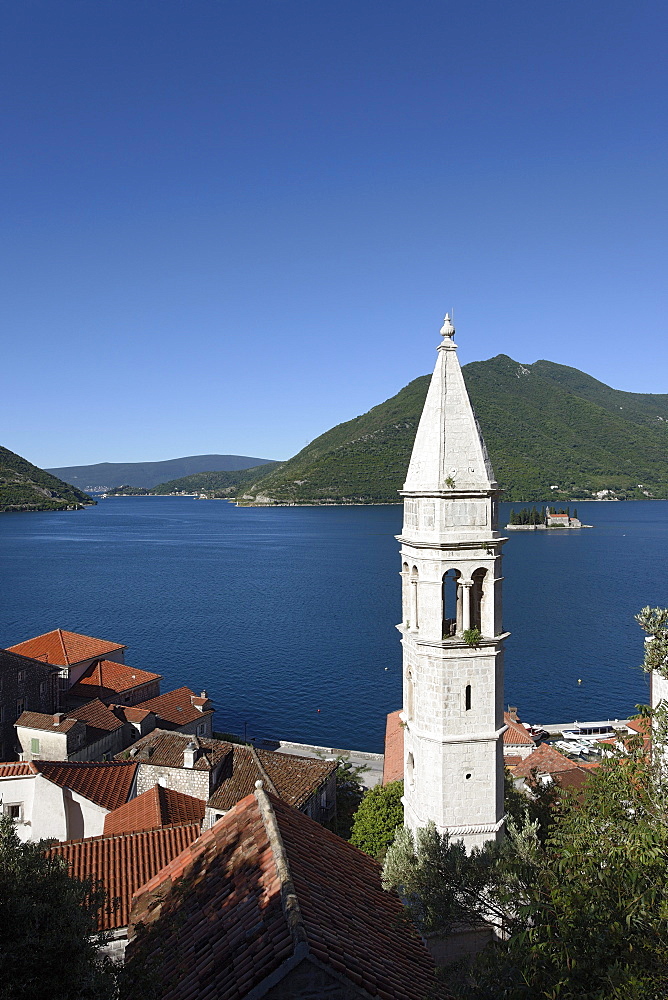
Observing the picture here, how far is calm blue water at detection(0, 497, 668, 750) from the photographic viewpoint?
47906 millimetres

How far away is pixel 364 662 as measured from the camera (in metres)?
57.7

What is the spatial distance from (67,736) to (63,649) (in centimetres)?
1245

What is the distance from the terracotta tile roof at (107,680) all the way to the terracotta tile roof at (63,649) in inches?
38.7

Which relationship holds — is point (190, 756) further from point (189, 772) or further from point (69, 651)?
point (69, 651)

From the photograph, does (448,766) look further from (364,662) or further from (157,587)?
(157,587)

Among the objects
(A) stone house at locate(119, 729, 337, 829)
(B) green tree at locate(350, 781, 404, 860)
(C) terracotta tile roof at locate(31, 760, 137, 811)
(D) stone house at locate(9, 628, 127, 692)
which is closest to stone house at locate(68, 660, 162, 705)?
(D) stone house at locate(9, 628, 127, 692)

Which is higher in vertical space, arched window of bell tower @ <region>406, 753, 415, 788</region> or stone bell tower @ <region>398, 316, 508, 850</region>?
stone bell tower @ <region>398, 316, 508, 850</region>

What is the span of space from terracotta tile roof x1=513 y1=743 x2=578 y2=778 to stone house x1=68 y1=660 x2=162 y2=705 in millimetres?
21702

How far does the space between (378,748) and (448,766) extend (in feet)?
94.7

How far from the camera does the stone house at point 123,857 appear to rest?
42.8 ft

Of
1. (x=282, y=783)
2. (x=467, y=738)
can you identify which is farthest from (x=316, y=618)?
(x=467, y=738)

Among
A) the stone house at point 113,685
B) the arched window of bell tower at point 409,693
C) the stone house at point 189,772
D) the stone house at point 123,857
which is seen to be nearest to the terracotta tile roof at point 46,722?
the stone house at point 189,772

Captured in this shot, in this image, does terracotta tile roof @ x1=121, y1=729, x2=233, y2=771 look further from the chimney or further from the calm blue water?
the calm blue water

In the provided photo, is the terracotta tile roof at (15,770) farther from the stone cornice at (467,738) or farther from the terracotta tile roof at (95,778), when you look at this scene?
the stone cornice at (467,738)
